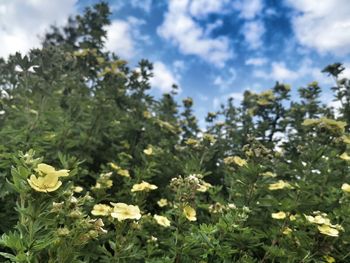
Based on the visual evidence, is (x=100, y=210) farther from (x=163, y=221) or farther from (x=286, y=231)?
(x=286, y=231)

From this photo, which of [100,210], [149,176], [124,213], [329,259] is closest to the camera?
[124,213]

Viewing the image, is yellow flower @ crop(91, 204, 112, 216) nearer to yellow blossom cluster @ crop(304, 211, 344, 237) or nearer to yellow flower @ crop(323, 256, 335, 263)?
yellow blossom cluster @ crop(304, 211, 344, 237)

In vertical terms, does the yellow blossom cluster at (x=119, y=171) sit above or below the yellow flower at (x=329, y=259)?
above

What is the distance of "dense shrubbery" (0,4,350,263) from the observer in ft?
5.85

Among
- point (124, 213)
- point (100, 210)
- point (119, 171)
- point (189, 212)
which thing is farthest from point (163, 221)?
point (119, 171)

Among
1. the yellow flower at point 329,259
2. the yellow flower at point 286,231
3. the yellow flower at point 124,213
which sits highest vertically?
the yellow flower at point 286,231

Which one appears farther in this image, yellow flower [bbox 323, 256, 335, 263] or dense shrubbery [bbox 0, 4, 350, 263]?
yellow flower [bbox 323, 256, 335, 263]

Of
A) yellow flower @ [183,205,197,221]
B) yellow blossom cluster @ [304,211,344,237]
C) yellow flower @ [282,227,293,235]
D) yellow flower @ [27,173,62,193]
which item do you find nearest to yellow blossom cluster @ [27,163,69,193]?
yellow flower @ [27,173,62,193]

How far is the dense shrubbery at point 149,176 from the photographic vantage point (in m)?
1.78

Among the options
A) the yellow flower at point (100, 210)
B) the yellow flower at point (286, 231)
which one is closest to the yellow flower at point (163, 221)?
the yellow flower at point (100, 210)

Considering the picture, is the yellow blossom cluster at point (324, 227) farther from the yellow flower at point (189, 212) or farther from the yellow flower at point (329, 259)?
the yellow flower at point (189, 212)

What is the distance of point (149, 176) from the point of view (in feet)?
11.3

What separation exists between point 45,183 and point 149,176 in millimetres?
1899

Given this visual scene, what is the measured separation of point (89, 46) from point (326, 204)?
4689 millimetres
